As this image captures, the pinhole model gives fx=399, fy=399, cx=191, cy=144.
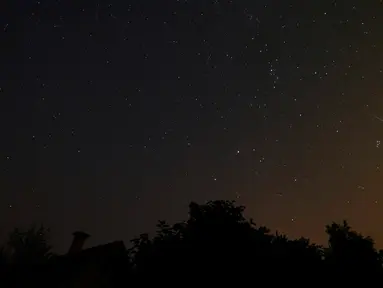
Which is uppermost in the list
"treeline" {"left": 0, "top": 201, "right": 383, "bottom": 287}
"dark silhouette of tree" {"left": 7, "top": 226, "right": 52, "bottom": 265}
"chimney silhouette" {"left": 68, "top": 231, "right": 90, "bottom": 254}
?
"dark silhouette of tree" {"left": 7, "top": 226, "right": 52, "bottom": 265}

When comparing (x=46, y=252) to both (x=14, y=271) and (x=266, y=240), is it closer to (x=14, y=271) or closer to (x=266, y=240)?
(x=14, y=271)

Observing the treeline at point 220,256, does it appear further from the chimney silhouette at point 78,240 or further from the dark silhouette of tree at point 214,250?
the chimney silhouette at point 78,240

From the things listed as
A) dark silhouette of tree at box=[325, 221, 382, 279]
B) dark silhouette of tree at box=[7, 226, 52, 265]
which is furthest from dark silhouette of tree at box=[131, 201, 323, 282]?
dark silhouette of tree at box=[7, 226, 52, 265]

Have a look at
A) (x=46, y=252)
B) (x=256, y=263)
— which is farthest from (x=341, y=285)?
(x=46, y=252)

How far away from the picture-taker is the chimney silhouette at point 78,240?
826 inches

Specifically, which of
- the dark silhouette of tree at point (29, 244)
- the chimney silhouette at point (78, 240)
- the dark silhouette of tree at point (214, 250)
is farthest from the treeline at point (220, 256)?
the dark silhouette of tree at point (29, 244)

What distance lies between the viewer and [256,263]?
1262 centimetres

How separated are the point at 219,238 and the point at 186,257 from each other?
122 cm

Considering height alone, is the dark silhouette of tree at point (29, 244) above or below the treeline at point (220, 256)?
above

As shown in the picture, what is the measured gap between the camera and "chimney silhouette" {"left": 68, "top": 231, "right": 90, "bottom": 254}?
2098 centimetres

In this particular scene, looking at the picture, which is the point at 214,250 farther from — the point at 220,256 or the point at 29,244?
the point at 29,244

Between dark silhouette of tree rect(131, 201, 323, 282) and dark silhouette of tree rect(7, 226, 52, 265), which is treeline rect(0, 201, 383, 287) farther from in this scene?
dark silhouette of tree rect(7, 226, 52, 265)

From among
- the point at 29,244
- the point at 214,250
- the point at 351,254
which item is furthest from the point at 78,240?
the point at 29,244

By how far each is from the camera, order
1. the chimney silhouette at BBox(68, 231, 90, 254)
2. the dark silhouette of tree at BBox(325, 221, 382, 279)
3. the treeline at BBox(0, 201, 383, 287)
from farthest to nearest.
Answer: the chimney silhouette at BBox(68, 231, 90, 254) < the dark silhouette of tree at BBox(325, 221, 382, 279) < the treeline at BBox(0, 201, 383, 287)
